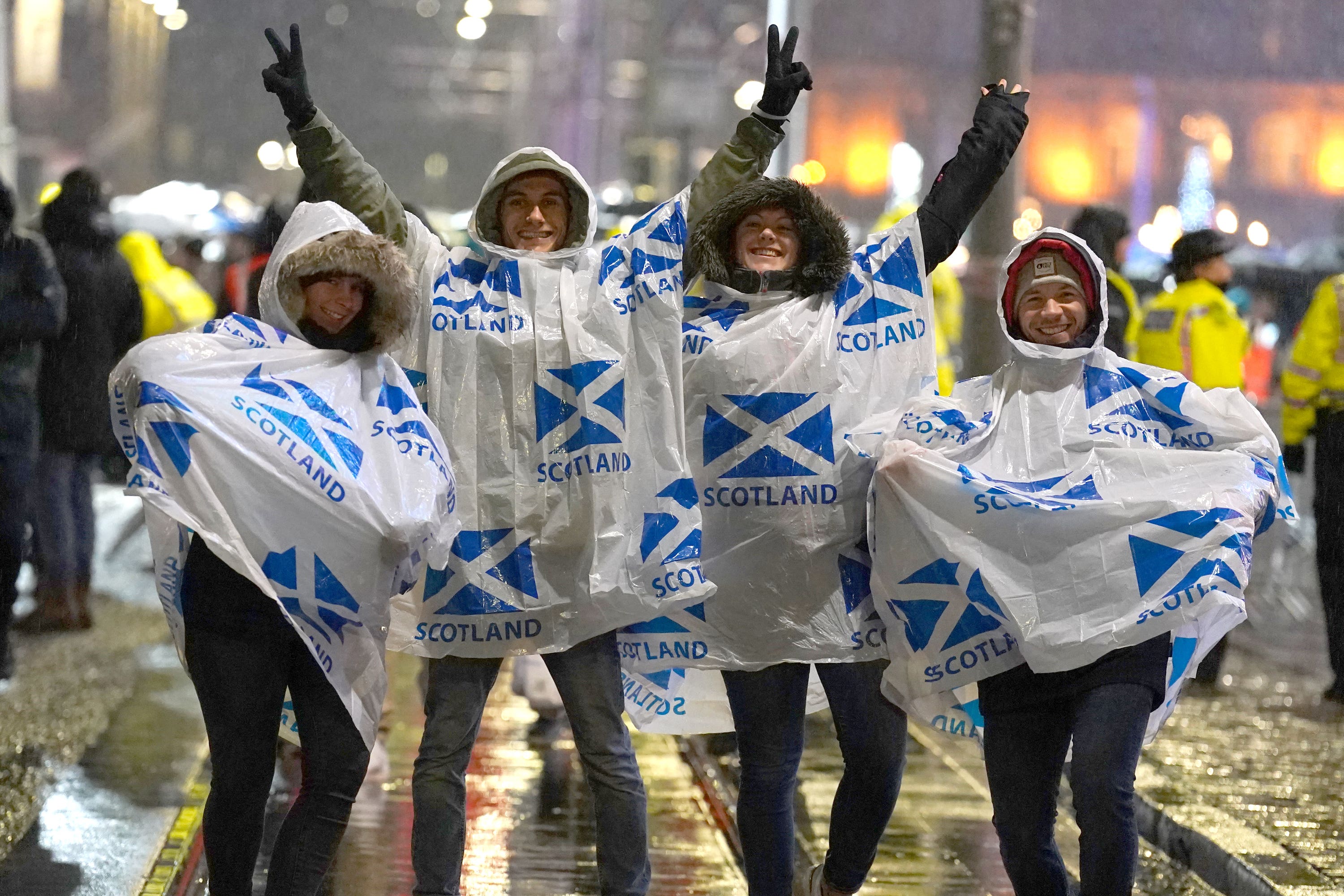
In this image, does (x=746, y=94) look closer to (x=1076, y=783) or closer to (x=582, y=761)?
(x=582, y=761)

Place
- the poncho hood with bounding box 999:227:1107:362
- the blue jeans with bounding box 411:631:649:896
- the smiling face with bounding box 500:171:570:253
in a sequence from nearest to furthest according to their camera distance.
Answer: the blue jeans with bounding box 411:631:649:896 → the poncho hood with bounding box 999:227:1107:362 → the smiling face with bounding box 500:171:570:253

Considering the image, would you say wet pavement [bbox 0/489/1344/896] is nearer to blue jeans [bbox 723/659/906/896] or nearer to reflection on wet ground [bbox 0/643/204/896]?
reflection on wet ground [bbox 0/643/204/896]

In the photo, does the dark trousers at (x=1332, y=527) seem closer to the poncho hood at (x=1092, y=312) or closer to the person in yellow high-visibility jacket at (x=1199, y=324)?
the person in yellow high-visibility jacket at (x=1199, y=324)

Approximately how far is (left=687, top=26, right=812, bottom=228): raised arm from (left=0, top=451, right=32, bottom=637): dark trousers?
3562mm

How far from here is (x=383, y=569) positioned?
363 cm

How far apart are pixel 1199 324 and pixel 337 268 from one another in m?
4.63

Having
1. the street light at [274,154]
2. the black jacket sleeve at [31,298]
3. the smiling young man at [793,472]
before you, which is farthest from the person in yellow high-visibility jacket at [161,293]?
the street light at [274,154]

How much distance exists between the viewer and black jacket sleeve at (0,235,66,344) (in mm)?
6609

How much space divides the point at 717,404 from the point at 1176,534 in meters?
1.07

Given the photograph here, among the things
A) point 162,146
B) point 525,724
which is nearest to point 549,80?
point 162,146

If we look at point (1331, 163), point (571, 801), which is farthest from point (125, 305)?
point (1331, 163)

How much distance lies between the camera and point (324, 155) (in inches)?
156

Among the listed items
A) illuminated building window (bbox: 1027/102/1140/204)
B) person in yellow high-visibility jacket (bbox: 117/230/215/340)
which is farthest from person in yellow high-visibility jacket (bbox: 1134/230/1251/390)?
illuminated building window (bbox: 1027/102/1140/204)

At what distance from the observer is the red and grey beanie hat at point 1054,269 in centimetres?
394
